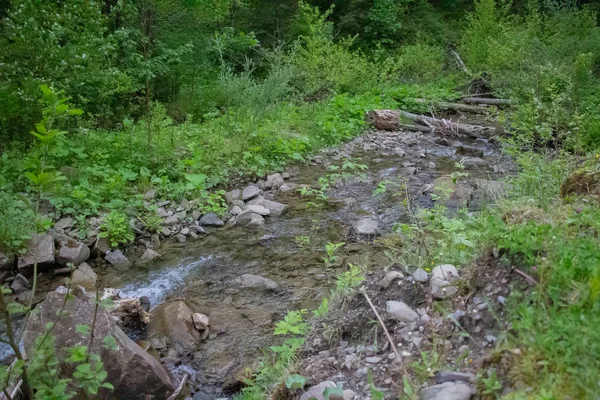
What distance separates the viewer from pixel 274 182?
778 cm

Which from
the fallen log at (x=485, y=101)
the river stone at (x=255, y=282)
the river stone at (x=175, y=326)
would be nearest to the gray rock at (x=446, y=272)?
the river stone at (x=175, y=326)

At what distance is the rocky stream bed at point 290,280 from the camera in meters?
2.50

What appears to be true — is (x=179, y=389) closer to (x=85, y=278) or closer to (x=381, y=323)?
(x=381, y=323)

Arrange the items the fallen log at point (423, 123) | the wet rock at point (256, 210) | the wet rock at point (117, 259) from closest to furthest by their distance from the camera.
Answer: the wet rock at point (117, 259), the wet rock at point (256, 210), the fallen log at point (423, 123)

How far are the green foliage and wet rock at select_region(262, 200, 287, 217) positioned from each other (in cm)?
190

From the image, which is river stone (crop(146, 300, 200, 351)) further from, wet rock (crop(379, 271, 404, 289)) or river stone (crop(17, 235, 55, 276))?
wet rock (crop(379, 271, 404, 289))

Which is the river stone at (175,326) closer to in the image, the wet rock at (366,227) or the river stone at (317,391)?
the river stone at (317,391)

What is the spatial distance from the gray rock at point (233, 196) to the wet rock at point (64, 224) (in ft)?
6.90

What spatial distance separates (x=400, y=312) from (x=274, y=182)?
5.23 meters

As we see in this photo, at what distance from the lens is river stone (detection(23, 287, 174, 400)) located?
3172 millimetres

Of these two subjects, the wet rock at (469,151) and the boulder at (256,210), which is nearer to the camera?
the boulder at (256,210)

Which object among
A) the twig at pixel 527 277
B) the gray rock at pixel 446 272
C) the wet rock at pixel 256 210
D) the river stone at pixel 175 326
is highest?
the twig at pixel 527 277

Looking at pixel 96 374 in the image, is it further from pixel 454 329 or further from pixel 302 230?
pixel 302 230

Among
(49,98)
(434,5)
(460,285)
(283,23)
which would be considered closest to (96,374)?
(49,98)
